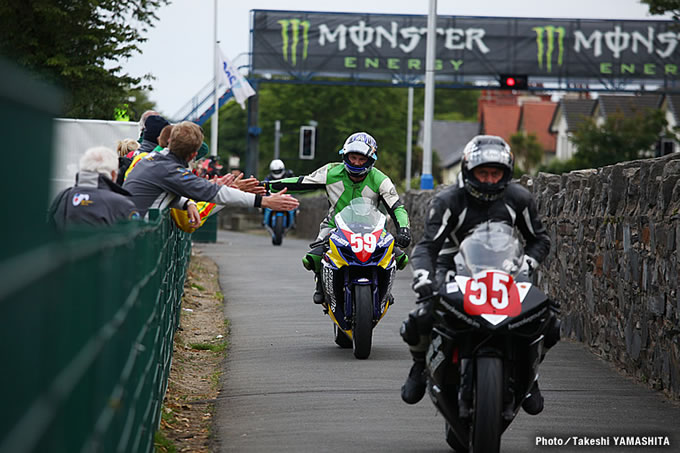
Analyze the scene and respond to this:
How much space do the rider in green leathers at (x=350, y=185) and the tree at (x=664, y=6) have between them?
25.3 m

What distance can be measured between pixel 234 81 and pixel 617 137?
900 inches

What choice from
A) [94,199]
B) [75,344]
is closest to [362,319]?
[94,199]

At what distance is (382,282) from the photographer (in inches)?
381

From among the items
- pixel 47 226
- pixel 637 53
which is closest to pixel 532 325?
pixel 47 226

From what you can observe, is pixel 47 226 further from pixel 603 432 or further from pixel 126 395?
pixel 603 432

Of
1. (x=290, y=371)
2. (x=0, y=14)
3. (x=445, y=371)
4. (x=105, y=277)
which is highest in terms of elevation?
(x=0, y=14)

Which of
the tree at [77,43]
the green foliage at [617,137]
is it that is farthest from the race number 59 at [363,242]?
the green foliage at [617,137]

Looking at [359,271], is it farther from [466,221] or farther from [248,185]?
[466,221]

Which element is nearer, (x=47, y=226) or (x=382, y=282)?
(x=47, y=226)

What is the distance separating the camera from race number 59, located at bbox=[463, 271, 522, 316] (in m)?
5.39

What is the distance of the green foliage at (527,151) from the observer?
76.1 metres

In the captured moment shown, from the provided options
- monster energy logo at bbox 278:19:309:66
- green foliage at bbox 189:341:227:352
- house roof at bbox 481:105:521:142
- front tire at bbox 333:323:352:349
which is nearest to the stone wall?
front tire at bbox 333:323:352:349

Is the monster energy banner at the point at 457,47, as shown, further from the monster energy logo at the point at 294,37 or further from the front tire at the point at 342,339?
the front tire at the point at 342,339

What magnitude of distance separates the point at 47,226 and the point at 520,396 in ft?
12.3
